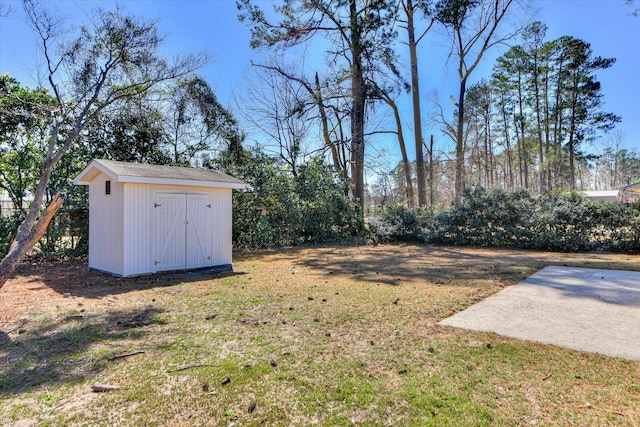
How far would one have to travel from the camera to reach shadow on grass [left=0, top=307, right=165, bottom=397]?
255 cm

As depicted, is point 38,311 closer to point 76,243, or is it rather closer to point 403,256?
point 76,243

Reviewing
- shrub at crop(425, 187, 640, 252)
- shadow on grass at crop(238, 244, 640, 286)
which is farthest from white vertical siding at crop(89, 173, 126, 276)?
shrub at crop(425, 187, 640, 252)

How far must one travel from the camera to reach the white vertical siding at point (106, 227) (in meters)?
6.24

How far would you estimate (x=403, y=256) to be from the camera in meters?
9.23

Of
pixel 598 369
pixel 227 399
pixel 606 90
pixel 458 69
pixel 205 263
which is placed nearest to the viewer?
pixel 227 399

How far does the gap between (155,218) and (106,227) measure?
3.43 feet

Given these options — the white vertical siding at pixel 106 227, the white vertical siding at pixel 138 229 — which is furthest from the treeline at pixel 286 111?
the white vertical siding at pixel 138 229

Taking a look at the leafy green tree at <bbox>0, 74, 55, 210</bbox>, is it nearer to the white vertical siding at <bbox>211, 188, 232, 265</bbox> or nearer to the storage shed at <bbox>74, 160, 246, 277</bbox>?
the storage shed at <bbox>74, 160, 246, 277</bbox>

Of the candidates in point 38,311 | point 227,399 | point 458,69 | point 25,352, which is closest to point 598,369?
point 227,399

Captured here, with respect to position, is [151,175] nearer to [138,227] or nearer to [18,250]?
[138,227]

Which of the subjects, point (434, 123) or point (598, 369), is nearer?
point (598, 369)

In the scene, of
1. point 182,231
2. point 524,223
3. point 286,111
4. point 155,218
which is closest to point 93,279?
point 155,218

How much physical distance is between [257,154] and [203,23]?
4.89m

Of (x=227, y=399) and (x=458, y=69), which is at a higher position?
(x=458, y=69)
